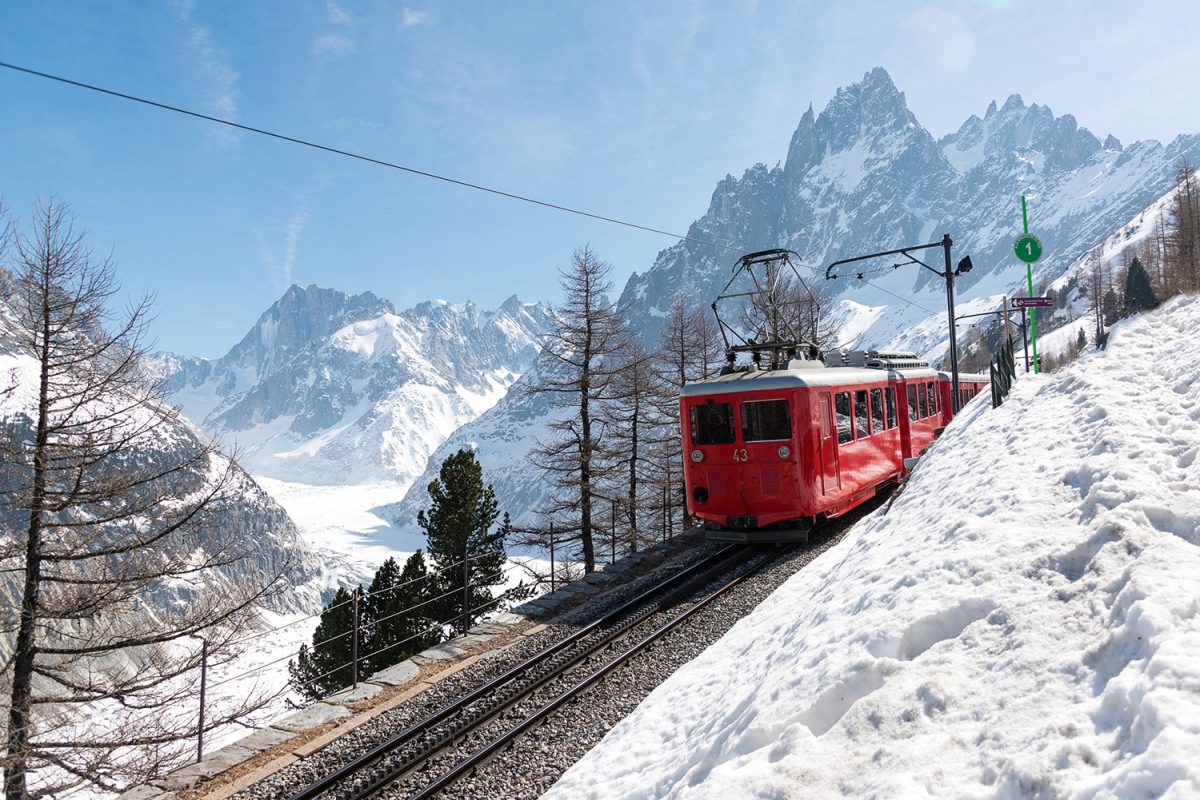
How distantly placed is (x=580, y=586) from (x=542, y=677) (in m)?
4.72

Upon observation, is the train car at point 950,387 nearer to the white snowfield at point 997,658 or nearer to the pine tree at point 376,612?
the white snowfield at point 997,658

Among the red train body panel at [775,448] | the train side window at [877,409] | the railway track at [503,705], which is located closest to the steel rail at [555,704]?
the railway track at [503,705]

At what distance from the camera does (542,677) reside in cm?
762

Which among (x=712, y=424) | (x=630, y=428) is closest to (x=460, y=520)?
(x=630, y=428)

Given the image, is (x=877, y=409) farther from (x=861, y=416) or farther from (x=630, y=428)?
(x=630, y=428)

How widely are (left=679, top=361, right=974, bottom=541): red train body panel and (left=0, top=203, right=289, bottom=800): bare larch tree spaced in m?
7.74

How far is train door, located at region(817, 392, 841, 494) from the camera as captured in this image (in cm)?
1230

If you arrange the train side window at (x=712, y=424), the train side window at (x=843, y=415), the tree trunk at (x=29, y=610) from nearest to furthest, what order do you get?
the tree trunk at (x=29, y=610)
the train side window at (x=712, y=424)
the train side window at (x=843, y=415)

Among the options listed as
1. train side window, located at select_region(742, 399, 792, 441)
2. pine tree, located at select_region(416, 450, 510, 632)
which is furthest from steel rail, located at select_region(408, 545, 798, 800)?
pine tree, located at select_region(416, 450, 510, 632)

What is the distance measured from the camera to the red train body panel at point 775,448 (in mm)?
11969

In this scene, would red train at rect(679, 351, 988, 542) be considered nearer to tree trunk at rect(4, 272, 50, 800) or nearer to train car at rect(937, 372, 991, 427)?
train car at rect(937, 372, 991, 427)

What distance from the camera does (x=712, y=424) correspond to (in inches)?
498

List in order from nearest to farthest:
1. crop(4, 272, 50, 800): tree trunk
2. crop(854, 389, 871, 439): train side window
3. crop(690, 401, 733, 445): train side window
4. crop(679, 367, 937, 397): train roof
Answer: crop(4, 272, 50, 800): tree trunk
crop(679, 367, 937, 397): train roof
crop(690, 401, 733, 445): train side window
crop(854, 389, 871, 439): train side window

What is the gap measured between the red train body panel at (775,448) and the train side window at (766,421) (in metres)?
0.02
